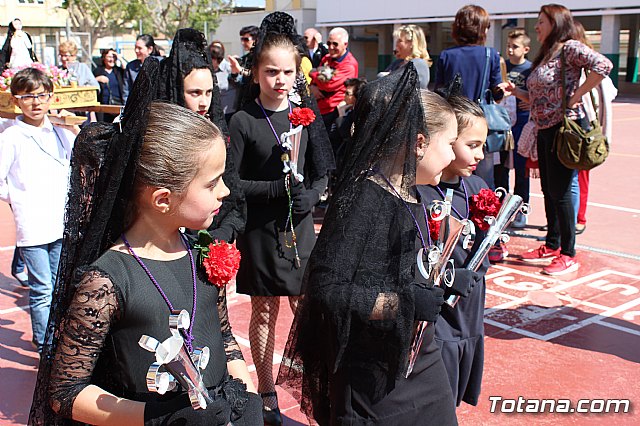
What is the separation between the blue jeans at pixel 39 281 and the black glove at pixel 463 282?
297 cm

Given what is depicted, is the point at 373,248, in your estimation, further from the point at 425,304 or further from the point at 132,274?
the point at 132,274

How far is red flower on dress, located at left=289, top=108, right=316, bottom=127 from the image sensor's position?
4.02 m

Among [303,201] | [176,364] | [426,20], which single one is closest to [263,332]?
[303,201]

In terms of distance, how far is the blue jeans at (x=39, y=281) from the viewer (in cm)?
473

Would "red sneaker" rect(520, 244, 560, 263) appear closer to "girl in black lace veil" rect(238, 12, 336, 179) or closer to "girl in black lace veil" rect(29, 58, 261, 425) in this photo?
"girl in black lace veil" rect(238, 12, 336, 179)

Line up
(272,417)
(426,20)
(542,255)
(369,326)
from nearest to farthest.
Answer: (369,326), (272,417), (542,255), (426,20)

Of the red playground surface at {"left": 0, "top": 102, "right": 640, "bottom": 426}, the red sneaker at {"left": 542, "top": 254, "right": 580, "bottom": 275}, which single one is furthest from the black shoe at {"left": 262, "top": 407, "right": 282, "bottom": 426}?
the red sneaker at {"left": 542, "top": 254, "right": 580, "bottom": 275}

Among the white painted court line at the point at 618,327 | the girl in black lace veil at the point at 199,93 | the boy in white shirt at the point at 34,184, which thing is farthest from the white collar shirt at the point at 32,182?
the white painted court line at the point at 618,327

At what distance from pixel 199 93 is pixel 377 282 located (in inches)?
69.3

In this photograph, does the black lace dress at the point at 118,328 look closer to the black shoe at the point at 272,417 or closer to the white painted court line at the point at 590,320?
the black shoe at the point at 272,417

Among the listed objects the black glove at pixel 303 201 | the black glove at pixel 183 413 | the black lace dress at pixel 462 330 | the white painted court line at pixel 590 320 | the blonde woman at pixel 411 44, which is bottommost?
the white painted court line at pixel 590 320

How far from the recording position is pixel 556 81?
628 cm

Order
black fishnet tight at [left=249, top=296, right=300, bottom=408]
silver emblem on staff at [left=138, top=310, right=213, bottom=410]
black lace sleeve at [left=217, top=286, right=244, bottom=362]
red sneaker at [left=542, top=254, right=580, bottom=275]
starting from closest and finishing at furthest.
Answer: silver emblem on staff at [left=138, top=310, right=213, bottom=410] → black lace sleeve at [left=217, top=286, right=244, bottom=362] → black fishnet tight at [left=249, top=296, right=300, bottom=408] → red sneaker at [left=542, top=254, right=580, bottom=275]

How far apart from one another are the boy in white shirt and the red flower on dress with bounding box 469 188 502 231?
111 inches
